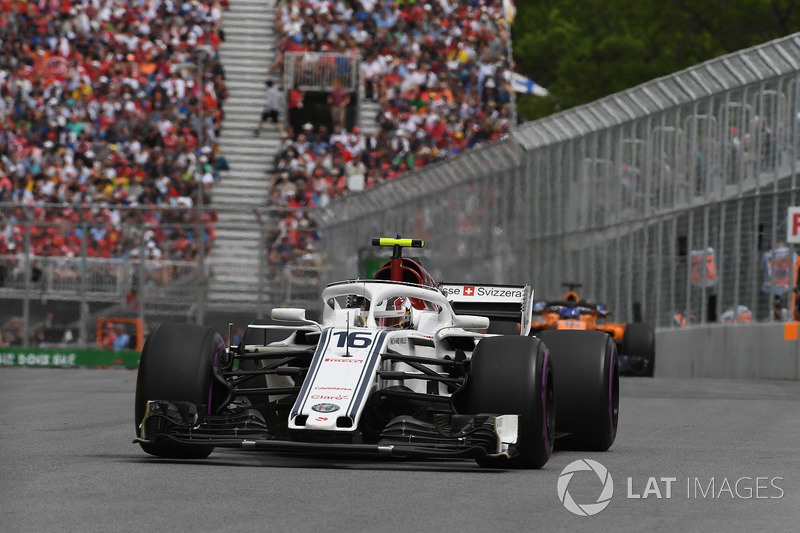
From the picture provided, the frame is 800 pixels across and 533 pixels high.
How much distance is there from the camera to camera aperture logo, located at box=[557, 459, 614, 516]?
752cm

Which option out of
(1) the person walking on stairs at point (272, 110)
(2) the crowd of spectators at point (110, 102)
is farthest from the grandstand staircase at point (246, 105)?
(2) the crowd of spectators at point (110, 102)

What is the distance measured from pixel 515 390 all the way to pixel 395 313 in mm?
1711

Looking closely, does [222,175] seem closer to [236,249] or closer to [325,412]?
[236,249]

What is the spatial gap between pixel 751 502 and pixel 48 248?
72.5 ft

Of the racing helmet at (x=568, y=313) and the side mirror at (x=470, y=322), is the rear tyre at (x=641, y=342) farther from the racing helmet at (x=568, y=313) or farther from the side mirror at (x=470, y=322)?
the side mirror at (x=470, y=322)

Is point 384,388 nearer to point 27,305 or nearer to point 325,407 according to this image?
point 325,407

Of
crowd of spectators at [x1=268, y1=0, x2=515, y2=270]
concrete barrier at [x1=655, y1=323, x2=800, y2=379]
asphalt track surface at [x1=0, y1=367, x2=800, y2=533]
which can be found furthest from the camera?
crowd of spectators at [x1=268, y1=0, x2=515, y2=270]

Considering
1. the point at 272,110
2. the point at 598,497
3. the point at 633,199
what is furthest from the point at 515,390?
the point at 272,110

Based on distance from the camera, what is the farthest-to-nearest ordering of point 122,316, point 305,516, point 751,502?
point 122,316, point 751,502, point 305,516

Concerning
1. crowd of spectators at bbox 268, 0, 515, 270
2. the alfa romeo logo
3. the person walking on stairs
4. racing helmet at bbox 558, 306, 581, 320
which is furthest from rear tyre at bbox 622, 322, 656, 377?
the person walking on stairs

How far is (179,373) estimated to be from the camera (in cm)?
991

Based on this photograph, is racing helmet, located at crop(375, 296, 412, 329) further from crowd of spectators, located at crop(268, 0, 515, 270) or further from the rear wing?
crowd of spectators, located at crop(268, 0, 515, 270)

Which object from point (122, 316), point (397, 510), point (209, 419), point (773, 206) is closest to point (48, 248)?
point (122, 316)

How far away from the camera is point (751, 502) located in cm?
788
